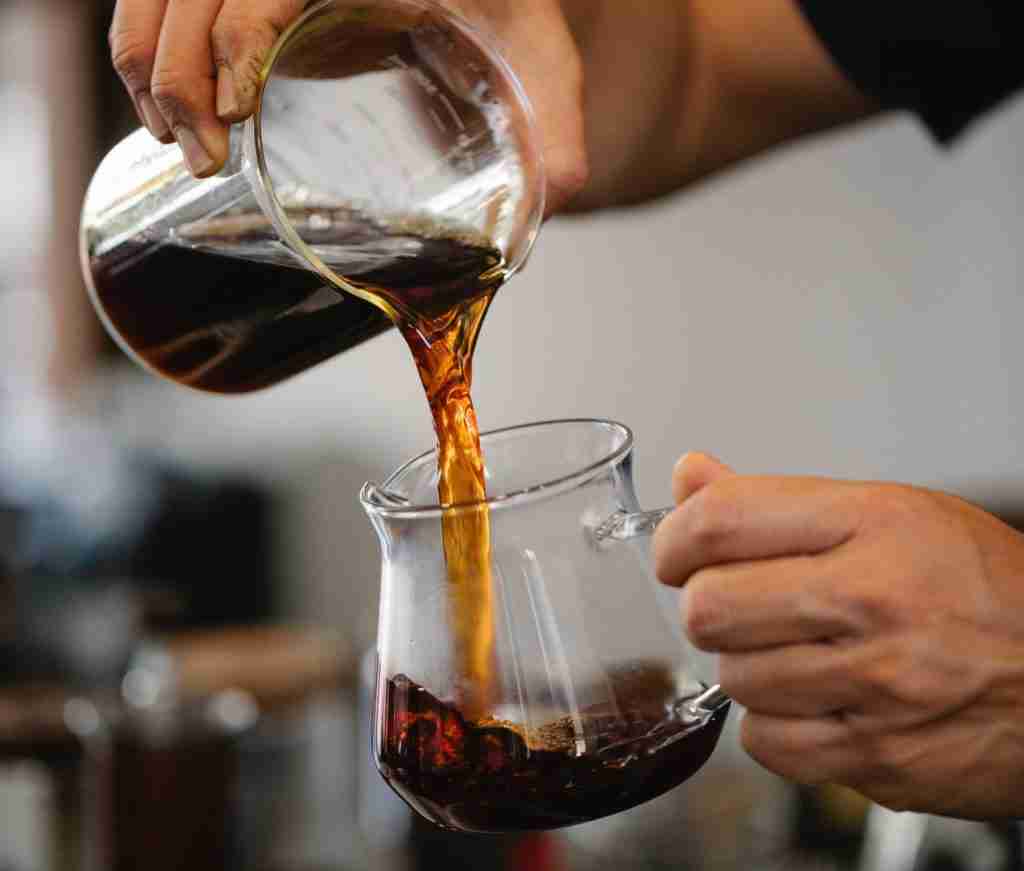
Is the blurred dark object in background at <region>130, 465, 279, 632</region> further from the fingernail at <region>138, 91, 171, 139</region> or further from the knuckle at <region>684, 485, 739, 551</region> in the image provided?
the knuckle at <region>684, 485, 739, 551</region>

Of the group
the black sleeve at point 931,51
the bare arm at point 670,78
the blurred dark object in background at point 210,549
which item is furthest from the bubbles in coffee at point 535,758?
the blurred dark object in background at point 210,549

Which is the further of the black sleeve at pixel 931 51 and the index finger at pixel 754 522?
the black sleeve at pixel 931 51

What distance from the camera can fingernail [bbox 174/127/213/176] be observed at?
68 cm

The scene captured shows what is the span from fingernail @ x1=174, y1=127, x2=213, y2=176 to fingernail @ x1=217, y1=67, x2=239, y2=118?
20 mm

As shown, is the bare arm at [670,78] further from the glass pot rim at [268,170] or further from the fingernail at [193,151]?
the fingernail at [193,151]

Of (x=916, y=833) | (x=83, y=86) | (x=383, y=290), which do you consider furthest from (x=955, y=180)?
(x=83, y=86)

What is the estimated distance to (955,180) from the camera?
215cm

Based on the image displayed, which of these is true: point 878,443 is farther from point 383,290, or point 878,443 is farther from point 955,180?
point 383,290

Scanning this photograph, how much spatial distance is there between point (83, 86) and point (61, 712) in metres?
3.07

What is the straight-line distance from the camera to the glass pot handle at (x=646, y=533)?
2.04 ft

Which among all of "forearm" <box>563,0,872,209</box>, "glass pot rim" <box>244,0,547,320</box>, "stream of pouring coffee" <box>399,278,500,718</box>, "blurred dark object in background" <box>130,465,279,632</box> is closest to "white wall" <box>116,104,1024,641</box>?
"blurred dark object in background" <box>130,465,279,632</box>

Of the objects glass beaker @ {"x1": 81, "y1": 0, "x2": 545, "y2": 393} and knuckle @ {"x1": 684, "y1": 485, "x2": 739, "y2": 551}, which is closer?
knuckle @ {"x1": 684, "y1": 485, "x2": 739, "y2": 551}

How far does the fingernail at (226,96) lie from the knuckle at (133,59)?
0.05 m

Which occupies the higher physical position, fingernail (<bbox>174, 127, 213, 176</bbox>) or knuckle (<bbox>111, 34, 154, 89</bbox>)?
knuckle (<bbox>111, 34, 154, 89</bbox>)
